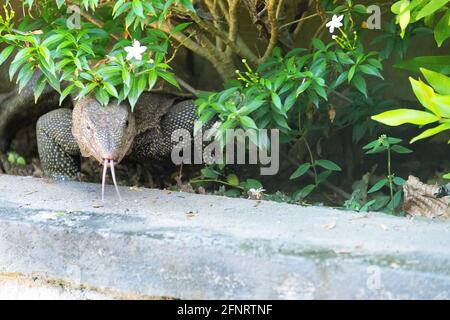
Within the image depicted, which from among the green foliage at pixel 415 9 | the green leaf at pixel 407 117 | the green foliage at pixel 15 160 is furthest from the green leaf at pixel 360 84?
the green foliage at pixel 15 160

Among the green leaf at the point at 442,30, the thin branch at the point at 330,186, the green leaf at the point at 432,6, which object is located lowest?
the thin branch at the point at 330,186

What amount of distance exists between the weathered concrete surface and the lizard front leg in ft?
3.41

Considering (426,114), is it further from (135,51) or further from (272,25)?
(272,25)

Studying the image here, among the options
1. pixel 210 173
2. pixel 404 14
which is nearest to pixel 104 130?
pixel 210 173

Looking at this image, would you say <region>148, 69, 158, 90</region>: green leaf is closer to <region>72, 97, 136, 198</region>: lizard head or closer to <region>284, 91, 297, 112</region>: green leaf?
<region>72, 97, 136, 198</region>: lizard head

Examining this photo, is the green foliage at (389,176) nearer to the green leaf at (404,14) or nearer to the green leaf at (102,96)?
the green leaf at (404,14)

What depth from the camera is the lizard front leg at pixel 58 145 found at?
3.99 m

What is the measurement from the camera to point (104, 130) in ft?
11.1

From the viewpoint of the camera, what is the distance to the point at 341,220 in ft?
9.06

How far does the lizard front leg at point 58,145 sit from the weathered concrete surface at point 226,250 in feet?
3.41

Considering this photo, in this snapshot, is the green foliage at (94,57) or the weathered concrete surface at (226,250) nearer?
the weathered concrete surface at (226,250)

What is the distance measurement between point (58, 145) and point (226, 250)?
6.31ft

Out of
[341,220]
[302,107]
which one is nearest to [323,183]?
[302,107]

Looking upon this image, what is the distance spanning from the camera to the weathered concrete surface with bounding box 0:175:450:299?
229 cm
